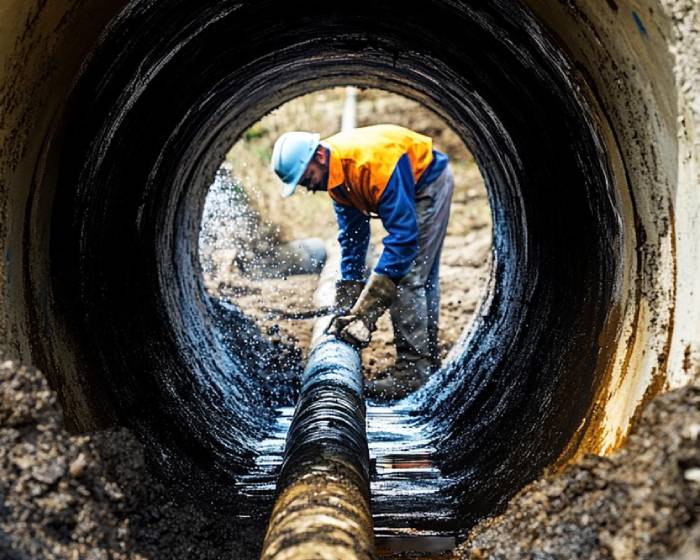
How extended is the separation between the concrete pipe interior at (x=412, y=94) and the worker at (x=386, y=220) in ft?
1.68

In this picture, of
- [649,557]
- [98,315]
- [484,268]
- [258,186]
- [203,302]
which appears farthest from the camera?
[258,186]

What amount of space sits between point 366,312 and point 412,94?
7.58ft

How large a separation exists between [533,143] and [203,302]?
338 cm

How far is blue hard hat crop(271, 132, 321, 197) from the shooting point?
246 inches

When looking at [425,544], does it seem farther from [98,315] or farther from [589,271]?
[98,315]

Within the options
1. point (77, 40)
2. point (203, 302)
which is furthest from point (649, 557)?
point (203, 302)

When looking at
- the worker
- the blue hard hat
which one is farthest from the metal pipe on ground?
the blue hard hat

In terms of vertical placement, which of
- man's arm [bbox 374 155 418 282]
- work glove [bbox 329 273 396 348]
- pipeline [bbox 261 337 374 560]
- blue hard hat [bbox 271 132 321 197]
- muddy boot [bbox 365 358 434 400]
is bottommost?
pipeline [bbox 261 337 374 560]

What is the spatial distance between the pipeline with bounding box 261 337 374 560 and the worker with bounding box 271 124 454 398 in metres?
1.08

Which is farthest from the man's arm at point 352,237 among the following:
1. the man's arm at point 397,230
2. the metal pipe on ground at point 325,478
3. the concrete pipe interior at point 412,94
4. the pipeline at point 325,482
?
the pipeline at point 325,482

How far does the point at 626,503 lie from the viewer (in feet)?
7.14

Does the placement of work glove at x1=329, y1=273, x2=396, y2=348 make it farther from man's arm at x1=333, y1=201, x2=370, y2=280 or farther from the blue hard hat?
man's arm at x1=333, y1=201, x2=370, y2=280

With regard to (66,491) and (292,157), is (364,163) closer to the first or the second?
(292,157)

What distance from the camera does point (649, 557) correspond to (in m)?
1.98
